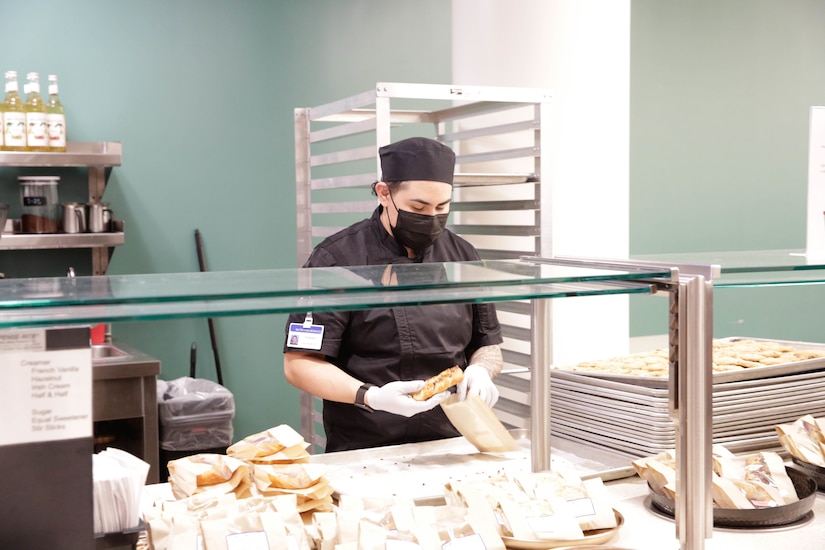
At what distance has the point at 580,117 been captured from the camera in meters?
3.62

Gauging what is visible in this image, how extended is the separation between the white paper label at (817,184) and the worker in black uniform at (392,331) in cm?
95

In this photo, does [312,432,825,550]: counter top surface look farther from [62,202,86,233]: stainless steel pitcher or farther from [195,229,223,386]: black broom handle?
[195,229,223,386]: black broom handle

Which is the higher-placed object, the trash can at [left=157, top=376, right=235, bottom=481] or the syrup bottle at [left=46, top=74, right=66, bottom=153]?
the syrup bottle at [left=46, top=74, right=66, bottom=153]

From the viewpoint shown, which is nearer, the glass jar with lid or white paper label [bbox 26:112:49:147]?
white paper label [bbox 26:112:49:147]

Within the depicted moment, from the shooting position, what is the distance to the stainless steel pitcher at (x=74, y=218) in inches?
160

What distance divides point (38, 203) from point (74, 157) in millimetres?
327

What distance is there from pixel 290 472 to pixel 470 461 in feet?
1.64

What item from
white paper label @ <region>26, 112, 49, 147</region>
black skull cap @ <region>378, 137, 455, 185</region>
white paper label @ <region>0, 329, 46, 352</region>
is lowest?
white paper label @ <region>0, 329, 46, 352</region>

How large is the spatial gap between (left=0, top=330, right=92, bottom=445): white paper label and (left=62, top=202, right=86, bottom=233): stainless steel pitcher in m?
3.26

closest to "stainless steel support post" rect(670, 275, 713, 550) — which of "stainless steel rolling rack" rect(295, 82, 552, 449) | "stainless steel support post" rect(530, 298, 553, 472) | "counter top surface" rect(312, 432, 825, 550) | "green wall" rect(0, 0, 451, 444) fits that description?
"counter top surface" rect(312, 432, 825, 550)

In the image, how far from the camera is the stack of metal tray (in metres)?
1.91

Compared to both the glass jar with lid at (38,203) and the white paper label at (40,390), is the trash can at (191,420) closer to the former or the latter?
the glass jar with lid at (38,203)

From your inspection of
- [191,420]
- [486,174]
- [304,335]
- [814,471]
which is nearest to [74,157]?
[191,420]

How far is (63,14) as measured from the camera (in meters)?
4.42
